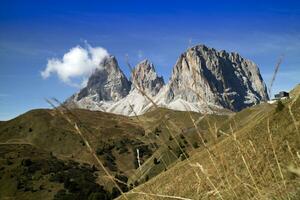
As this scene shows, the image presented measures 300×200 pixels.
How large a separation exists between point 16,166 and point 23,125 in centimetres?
6517

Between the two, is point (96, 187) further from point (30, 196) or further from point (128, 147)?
A: point (128, 147)

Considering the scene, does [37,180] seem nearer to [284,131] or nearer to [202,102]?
[284,131]

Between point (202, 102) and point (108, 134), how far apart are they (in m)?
195

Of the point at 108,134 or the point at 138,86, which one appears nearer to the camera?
the point at 138,86

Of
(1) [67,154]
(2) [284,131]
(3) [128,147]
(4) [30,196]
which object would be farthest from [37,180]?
(2) [284,131]

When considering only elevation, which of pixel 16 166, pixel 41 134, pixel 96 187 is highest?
pixel 41 134

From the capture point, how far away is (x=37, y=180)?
5032 inches

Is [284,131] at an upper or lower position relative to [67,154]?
lower

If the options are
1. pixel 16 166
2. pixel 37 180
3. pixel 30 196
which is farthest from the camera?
pixel 16 166

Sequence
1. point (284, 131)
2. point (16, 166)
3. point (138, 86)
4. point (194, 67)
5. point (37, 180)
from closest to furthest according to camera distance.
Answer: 1. point (138, 86)
2. point (194, 67)
3. point (284, 131)
4. point (37, 180)
5. point (16, 166)

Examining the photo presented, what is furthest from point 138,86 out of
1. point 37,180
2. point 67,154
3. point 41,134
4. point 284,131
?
point 41,134

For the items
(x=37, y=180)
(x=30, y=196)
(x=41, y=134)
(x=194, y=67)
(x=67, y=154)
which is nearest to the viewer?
(x=194, y=67)

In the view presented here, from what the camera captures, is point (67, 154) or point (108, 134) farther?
point (108, 134)

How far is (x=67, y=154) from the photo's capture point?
17125 cm
